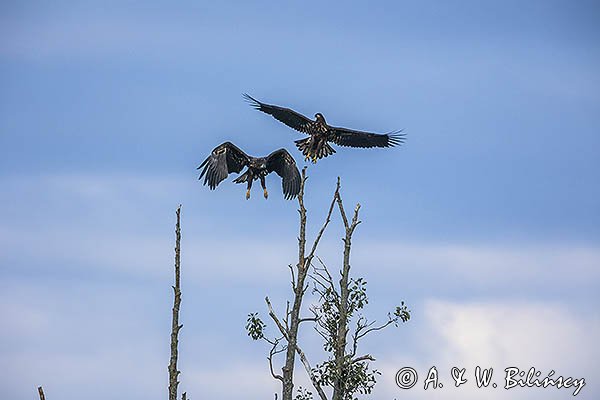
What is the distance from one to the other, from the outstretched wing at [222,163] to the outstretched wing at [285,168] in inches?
28.3

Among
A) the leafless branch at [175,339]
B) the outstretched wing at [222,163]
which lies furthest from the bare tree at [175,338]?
the outstretched wing at [222,163]

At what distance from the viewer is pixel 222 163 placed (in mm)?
30984

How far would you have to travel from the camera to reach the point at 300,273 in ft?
87.9

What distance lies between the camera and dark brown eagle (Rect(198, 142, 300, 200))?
101ft

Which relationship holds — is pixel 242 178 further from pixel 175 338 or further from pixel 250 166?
pixel 175 338

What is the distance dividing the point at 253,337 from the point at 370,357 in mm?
2709

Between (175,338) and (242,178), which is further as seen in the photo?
(242,178)

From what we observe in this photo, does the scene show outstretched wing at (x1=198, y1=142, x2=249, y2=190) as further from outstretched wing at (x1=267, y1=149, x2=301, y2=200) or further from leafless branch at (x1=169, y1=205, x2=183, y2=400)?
leafless branch at (x1=169, y1=205, x2=183, y2=400)

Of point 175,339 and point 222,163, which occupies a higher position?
point 222,163

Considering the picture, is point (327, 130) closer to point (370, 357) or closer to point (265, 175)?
point (265, 175)

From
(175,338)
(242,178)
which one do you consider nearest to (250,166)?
(242,178)

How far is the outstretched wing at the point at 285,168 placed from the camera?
30891 millimetres

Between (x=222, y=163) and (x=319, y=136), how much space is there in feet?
9.31

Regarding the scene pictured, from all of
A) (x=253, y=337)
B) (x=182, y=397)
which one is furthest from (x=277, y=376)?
(x=182, y=397)
